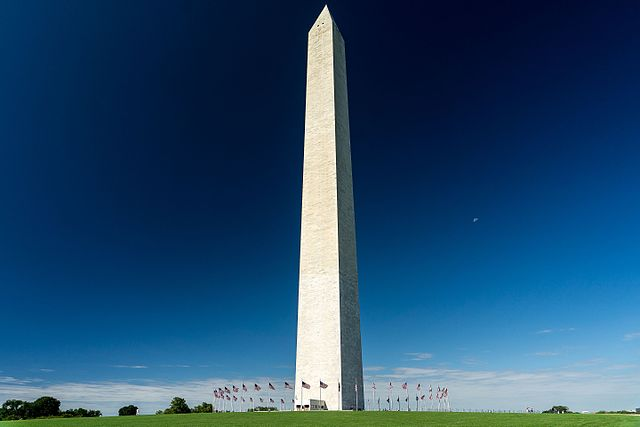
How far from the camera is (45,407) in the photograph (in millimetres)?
34250

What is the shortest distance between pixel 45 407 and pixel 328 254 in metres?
22.8

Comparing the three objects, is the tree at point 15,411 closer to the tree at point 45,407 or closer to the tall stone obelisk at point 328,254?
the tree at point 45,407

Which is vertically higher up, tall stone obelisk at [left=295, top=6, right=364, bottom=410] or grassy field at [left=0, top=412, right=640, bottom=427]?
tall stone obelisk at [left=295, top=6, right=364, bottom=410]

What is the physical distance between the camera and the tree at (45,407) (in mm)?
33500

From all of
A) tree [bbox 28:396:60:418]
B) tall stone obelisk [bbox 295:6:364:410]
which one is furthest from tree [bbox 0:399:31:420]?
tall stone obelisk [bbox 295:6:364:410]

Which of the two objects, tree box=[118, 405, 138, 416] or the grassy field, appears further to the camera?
tree box=[118, 405, 138, 416]

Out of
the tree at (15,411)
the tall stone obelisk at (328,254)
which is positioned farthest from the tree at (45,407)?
the tall stone obelisk at (328,254)

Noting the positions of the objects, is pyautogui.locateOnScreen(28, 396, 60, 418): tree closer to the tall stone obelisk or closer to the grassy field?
the grassy field

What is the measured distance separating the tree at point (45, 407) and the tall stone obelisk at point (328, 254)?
16.9 metres

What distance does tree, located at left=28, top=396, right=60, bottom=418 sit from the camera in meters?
33.5

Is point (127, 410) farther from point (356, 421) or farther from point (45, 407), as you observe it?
point (356, 421)

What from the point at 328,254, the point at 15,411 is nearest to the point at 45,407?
the point at 15,411

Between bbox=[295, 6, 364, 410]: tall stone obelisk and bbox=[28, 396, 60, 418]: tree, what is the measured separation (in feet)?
55.6

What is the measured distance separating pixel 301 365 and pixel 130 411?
12675 mm
